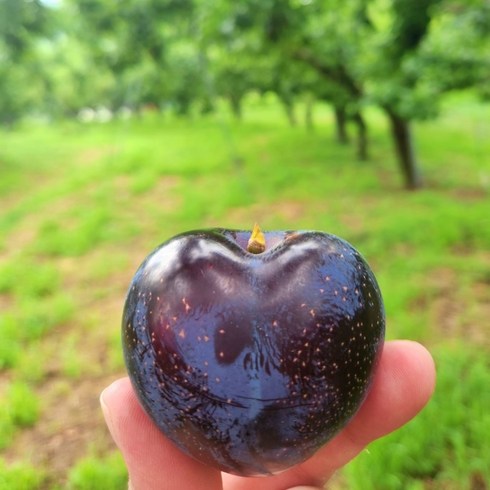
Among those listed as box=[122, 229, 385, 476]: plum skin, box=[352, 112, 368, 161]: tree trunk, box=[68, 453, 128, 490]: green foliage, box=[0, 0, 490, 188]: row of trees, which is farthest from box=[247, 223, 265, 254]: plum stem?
box=[352, 112, 368, 161]: tree trunk

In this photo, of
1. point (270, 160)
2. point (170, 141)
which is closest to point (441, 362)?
point (270, 160)

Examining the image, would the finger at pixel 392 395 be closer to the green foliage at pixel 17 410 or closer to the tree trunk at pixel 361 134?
the green foliage at pixel 17 410

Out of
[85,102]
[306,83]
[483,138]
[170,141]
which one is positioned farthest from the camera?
[85,102]

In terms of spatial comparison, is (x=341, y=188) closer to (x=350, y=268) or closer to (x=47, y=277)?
(x=47, y=277)

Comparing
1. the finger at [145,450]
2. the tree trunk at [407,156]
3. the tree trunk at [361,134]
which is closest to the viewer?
the finger at [145,450]

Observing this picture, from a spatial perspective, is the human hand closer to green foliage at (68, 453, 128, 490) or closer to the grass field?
the grass field

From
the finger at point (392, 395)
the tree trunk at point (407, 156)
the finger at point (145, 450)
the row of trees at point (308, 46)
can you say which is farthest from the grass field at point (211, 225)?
the row of trees at point (308, 46)

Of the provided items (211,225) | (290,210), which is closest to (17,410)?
(211,225)
